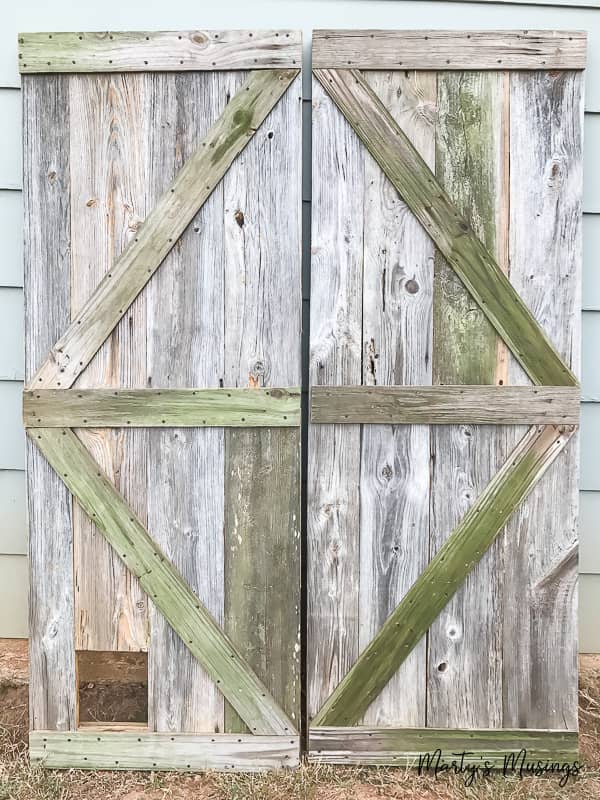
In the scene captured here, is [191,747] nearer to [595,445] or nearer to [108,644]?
[108,644]

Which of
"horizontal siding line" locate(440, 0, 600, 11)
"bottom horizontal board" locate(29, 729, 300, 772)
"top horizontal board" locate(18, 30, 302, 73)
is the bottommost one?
"bottom horizontal board" locate(29, 729, 300, 772)

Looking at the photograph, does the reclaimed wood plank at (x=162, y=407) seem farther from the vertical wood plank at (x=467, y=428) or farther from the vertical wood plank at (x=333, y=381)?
the vertical wood plank at (x=467, y=428)

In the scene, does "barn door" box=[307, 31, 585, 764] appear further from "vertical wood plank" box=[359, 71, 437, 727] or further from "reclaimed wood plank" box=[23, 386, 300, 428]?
"reclaimed wood plank" box=[23, 386, 300, 428]

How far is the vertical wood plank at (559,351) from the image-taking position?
7.61 ft

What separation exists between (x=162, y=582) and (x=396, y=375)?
105cm

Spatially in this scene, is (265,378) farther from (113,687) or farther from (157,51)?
(113,687)

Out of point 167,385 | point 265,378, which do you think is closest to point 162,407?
point 167,385

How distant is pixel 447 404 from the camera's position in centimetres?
236

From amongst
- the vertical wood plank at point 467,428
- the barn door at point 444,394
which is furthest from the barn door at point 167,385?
the vertical wood plank at point 467,428

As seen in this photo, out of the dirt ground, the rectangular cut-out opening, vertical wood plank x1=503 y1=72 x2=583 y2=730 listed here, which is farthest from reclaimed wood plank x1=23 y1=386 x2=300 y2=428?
the dirt ground

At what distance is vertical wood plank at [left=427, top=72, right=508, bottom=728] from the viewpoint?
2.32 m

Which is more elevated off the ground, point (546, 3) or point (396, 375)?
point (546, 3)

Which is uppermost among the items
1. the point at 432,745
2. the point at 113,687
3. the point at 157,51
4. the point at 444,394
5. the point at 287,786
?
the point at 157,51

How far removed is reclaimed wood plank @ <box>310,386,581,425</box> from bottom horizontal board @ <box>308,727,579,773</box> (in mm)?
1052
